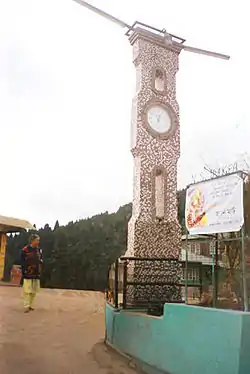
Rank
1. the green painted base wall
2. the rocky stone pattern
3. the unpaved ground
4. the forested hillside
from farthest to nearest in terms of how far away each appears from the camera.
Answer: the forested hillside, the rocky stone pattern, the unpaved ground, the green painted base wall

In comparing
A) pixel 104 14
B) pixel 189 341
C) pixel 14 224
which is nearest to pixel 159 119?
pixel 104 14

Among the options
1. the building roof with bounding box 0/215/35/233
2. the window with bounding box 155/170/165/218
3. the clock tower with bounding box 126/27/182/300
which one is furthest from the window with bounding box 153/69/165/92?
the building roof with bounding box 0/215/35/233

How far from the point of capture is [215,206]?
3.24m

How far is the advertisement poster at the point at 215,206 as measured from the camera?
10.0 ft

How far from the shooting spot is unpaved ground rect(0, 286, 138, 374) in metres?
3.51

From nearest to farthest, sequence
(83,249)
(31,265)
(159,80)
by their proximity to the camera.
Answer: (31,265) → (159,80) → (83,249)

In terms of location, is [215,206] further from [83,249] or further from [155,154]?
[83,249]

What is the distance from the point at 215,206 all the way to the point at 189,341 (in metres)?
1.00

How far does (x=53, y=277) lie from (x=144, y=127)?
4254 mm

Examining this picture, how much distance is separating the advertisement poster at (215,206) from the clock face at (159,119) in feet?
7.71

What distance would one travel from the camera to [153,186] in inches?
219

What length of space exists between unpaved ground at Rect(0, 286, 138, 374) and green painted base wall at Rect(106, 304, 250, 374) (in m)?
0.26

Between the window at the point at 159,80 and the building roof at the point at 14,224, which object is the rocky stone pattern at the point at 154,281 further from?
the window at the point at 159,80

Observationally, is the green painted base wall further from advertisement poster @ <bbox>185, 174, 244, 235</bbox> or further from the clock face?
the clock face
